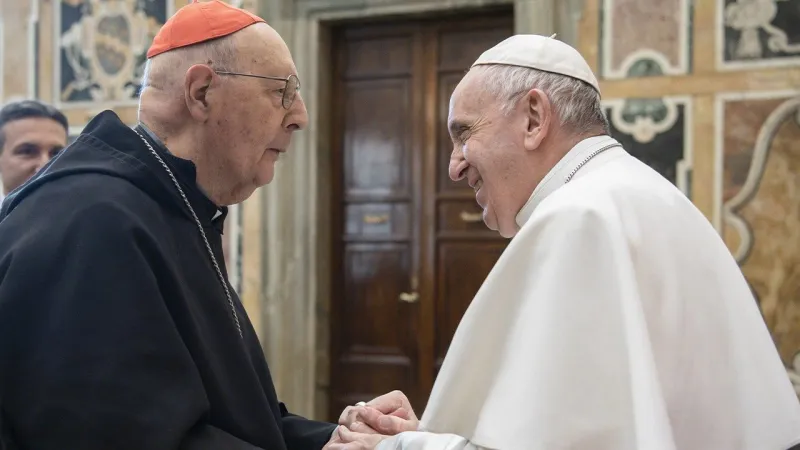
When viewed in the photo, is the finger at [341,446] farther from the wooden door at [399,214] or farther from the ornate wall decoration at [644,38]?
the wooden door at [399,214]

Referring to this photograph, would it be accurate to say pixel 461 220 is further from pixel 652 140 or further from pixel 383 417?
pixel 383 417

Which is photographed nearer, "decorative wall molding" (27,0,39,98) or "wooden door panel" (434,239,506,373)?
"wooden door panel" (434,239,506,373)

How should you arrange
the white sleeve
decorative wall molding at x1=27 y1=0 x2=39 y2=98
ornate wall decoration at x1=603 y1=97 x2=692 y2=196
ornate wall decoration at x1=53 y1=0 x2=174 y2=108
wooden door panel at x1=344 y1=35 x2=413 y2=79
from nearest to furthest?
the white sleeve
ornate wall decoration at x1=603 y1=97 x2=692 y2=196
wooden door panel at x1=344 y1=35 x2=413 y2=79
ornate wall decoration at x1=53 y1=0 x2=174 y2=108
decorative wall molding at x1=27 y1=0 x2=39 y2=98

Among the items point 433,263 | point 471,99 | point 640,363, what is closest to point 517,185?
point 471,99

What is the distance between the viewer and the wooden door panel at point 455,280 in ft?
16.3

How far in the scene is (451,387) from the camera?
5.21ft

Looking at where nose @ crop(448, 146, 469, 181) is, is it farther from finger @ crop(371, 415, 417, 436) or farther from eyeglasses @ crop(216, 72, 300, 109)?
finger @ crop(371, 415, 417, 436)

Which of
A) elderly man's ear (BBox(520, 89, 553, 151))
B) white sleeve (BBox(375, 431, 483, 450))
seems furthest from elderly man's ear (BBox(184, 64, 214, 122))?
white sleeve (BBox(375, 431, 483, 450))

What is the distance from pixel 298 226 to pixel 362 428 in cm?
316

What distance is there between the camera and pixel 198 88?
173 cm

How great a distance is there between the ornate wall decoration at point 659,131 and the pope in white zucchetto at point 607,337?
2517 millimetres

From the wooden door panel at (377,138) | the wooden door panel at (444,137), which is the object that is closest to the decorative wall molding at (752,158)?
the wooden door panel at (444,137)

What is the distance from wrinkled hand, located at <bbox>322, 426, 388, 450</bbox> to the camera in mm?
1869

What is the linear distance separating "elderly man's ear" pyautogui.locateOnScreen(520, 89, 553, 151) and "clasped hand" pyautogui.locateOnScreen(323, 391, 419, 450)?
2.47 feet
